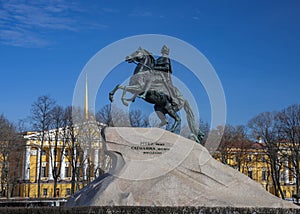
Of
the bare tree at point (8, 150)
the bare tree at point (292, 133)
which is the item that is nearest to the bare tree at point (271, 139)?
the bare tree at point (292, 133)

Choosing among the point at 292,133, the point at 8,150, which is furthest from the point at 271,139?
the point at 8,150

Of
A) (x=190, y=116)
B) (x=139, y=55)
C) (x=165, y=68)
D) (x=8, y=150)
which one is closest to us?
(x=139, y=55)

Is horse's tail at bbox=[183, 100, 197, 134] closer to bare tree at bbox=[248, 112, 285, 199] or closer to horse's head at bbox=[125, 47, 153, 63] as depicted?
horse's head at bbox=[125, 47, 153, 63]

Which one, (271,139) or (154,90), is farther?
(271,139)

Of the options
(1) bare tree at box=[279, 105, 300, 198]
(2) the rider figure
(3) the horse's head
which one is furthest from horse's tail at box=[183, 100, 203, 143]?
(1) bare tree at box=[279, 105, 300, 198]

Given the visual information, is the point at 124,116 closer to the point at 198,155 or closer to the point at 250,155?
the point at 198,155

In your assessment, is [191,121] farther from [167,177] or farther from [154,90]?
[167,177]

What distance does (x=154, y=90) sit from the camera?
1786 cm

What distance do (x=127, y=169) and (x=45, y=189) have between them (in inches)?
1684

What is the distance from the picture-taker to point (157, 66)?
18281mm

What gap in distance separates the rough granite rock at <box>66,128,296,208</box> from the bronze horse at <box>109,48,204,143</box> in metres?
1.40

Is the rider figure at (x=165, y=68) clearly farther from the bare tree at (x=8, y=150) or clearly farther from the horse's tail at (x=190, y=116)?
the bare tree at (x=8, y=150)

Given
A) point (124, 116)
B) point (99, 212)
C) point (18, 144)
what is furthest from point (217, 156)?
point (99, 212)

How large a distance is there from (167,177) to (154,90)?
12.6 ft
